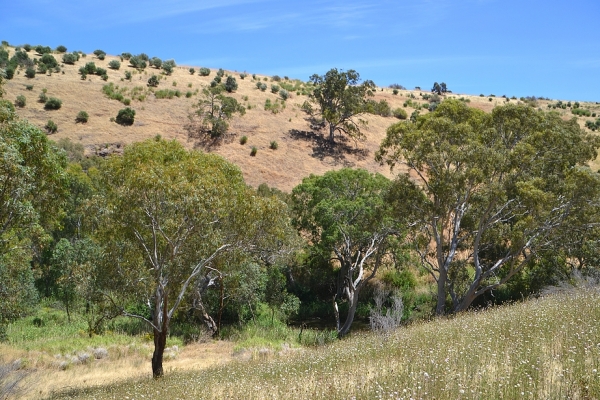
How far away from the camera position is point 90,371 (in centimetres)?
1925

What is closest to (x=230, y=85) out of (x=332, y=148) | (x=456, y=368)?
(x=332, y=148)

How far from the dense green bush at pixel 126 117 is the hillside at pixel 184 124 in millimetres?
684

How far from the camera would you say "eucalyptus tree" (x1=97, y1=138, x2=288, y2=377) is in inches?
513

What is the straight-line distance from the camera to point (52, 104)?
49.0m

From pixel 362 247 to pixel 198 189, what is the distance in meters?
15.6

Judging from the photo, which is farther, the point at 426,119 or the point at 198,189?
the point at 426,119

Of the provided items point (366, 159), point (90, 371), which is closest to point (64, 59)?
point (366, 159)

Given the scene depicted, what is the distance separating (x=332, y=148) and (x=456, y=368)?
4655 centimetres

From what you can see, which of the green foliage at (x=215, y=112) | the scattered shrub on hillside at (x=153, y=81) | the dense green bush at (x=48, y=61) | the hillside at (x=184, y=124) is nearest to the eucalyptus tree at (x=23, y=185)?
the hillside at (x=184, y=124)

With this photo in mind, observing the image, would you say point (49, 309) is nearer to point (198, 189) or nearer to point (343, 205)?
point (343, 205)

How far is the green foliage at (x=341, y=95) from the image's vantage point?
50219mm

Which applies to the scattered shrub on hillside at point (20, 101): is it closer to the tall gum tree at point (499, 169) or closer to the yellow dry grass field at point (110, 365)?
the yellow dry grass field at point (110, 365)

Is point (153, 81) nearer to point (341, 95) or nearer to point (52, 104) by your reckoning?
point (52, 104)

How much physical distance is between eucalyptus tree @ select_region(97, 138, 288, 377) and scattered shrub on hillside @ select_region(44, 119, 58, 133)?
36.3 m
